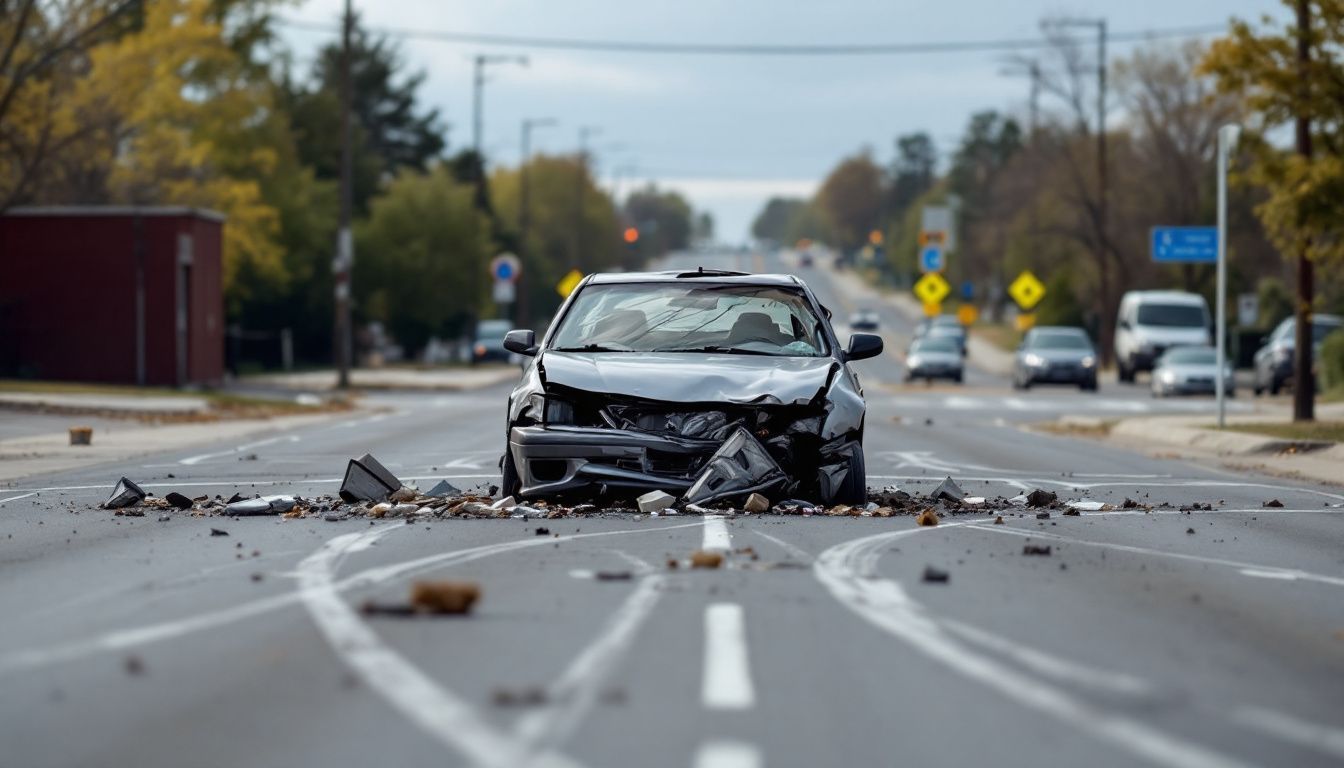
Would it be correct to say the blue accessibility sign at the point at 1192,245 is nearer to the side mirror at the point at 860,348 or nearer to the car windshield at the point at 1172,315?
the car windshield at the point at 1172,315

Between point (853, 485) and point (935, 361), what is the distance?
3790 cm

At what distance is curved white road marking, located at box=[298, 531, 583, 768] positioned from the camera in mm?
5410

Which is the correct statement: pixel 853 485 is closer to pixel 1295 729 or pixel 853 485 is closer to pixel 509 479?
pixel 509 479

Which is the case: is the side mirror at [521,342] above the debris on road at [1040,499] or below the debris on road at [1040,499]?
above

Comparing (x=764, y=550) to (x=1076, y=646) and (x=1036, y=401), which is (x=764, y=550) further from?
(x=1036, y=401)

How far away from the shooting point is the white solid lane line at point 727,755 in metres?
5.28

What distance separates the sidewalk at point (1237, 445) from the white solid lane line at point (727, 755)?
13620 millimetres

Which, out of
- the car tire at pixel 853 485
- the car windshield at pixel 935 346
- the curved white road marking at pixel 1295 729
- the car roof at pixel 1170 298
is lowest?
the curved white road marking at pixel 1295 729

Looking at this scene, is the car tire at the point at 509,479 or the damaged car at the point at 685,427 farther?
the car tire at the point at 509,479

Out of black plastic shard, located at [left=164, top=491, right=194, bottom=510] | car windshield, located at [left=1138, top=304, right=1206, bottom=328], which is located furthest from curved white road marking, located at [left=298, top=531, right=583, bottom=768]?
car windshield, located at [left=1138, top=304, right=1206, bottom=328]

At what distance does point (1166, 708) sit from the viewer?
6.12 m

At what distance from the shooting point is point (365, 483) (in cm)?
1345

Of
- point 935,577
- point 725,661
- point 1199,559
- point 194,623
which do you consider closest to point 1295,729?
point 725,661

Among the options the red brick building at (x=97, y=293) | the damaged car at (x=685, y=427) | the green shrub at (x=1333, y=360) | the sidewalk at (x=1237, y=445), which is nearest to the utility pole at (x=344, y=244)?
the red brick building at (x=97, y=293)
